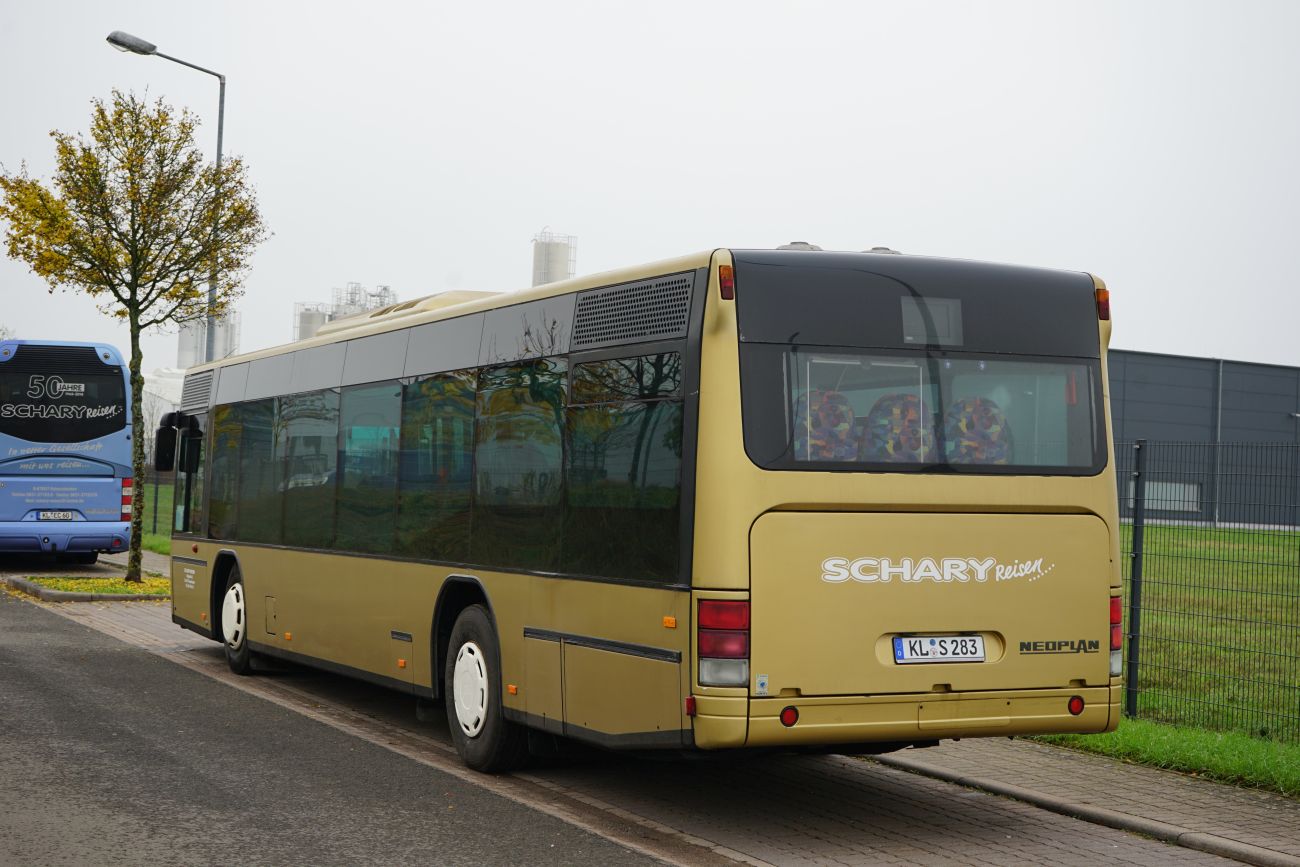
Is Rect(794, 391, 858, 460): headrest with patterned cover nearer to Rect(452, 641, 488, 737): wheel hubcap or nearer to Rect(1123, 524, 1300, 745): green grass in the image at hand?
Rect(452, 641, 488, 737): wheel hubcap

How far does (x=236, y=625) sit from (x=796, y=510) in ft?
26.3

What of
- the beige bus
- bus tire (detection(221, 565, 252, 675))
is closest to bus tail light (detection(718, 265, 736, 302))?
the beige bus

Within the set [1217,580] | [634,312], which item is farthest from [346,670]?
[1217,580]

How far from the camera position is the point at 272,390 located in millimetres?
13672

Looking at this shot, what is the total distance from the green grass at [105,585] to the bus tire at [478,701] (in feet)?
42.1

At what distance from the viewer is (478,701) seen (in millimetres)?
9625

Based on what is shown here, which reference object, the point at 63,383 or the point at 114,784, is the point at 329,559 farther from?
the point at 63,383

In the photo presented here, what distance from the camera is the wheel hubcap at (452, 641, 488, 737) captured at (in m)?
9.56

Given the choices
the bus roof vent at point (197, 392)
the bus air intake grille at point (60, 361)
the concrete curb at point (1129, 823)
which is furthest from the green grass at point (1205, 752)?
the bus air intake grille at point (60, 361)

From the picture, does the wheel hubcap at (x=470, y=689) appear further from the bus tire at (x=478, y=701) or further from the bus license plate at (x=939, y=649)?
the bus license plate at (x=939, y=649)

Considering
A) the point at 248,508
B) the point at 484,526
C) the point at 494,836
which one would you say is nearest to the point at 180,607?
the point at 248,508

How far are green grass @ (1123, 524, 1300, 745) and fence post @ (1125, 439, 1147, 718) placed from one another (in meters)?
0.07

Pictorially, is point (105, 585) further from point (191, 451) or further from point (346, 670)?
point (346, 670)

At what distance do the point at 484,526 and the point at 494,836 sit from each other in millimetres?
2343
